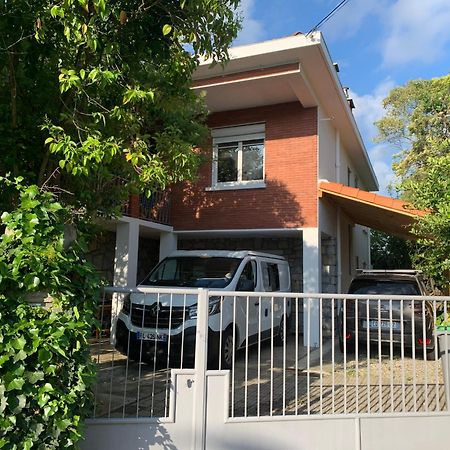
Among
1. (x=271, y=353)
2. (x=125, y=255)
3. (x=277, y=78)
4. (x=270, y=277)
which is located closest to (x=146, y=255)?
(x=125, y=255)

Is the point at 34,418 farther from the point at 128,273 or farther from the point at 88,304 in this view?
the point at 128,273

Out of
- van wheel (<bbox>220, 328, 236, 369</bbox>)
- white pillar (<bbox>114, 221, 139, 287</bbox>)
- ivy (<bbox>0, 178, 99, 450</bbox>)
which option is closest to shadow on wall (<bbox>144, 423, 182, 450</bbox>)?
ivy (<bbox>0, 178, 99, 450</bbox>)

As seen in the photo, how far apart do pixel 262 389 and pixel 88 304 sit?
11.4ft

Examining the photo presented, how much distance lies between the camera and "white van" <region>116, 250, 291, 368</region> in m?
4.80

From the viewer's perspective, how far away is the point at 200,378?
4043 mm

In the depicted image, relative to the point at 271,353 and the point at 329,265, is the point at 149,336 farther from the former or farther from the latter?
the point at 329,265

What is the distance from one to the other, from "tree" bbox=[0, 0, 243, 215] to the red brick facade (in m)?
6.77

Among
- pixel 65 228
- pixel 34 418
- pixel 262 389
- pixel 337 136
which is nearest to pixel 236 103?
pixel 337 136

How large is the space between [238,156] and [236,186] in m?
0.87

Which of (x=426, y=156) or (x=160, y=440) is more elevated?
(x=426, y=156)

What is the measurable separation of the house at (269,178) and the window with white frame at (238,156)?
27 mm

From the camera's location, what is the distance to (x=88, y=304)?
358 cm

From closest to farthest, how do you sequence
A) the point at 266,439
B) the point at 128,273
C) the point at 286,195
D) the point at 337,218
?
1. the point at 266,439
2. the point at 128,273
3. the point at 286,195
4. the point at 337,218

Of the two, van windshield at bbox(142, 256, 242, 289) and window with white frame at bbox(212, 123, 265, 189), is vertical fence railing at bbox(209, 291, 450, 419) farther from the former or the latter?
window with white frame at bbox(212, 123, 265, 189)
